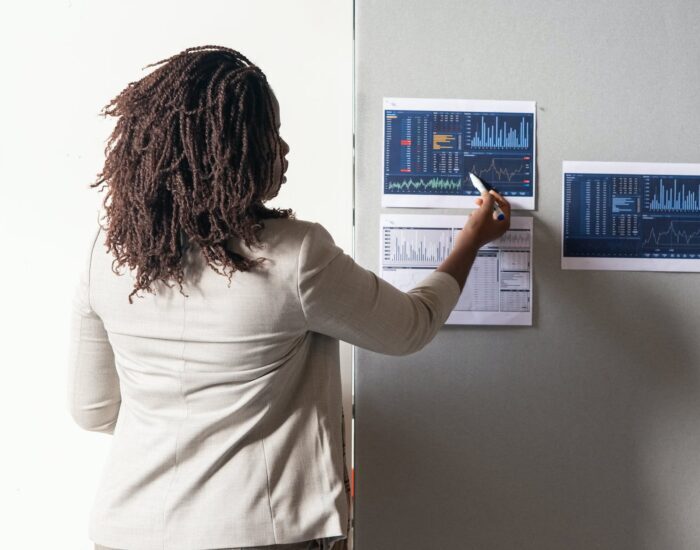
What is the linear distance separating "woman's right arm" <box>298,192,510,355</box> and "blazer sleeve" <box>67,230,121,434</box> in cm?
38

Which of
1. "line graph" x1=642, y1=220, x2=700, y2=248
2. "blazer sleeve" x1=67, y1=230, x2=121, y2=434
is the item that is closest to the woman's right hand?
"line graph" x1=642, y1=220, x2=700, y2=248

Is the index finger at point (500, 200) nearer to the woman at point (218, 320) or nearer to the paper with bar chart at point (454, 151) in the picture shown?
the paper with bar chart at point (454, 151)

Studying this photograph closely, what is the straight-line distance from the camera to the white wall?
6.16ft

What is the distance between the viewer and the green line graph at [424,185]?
148 cm

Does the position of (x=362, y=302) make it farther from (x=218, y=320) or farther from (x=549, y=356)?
(x=549, y=356)

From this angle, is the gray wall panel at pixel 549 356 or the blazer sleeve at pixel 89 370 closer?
the blazer sleeve at pixel 89 370

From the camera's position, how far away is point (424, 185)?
1488 millimetres

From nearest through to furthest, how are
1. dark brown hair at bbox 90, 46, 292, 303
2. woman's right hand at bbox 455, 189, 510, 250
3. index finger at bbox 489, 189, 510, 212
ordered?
dark brown hair at bbox 90, 46, 292, 303 < woman's right hand at bbox 455, 189, 510, 250 < index finger at bbox 489, 189, 510, 212

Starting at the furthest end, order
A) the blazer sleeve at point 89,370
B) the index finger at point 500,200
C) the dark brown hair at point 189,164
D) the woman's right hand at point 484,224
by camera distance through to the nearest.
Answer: the index finger at point 500,200 → the woman's right hand at point 484,224 → the blazer sleeve at point 89,370 → the dark brown hair at point 189,164

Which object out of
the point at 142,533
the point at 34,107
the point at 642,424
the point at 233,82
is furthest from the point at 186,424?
the point at 34,107

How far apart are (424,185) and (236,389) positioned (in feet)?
2.32

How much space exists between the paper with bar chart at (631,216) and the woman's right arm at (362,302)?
1.60ft

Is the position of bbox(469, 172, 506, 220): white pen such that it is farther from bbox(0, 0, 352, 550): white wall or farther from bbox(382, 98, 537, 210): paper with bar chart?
bbox(0, 0, 352, 550): white wall

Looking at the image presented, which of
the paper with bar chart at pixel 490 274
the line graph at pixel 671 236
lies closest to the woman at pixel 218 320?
the paper with bar chart at pixel 490 274
